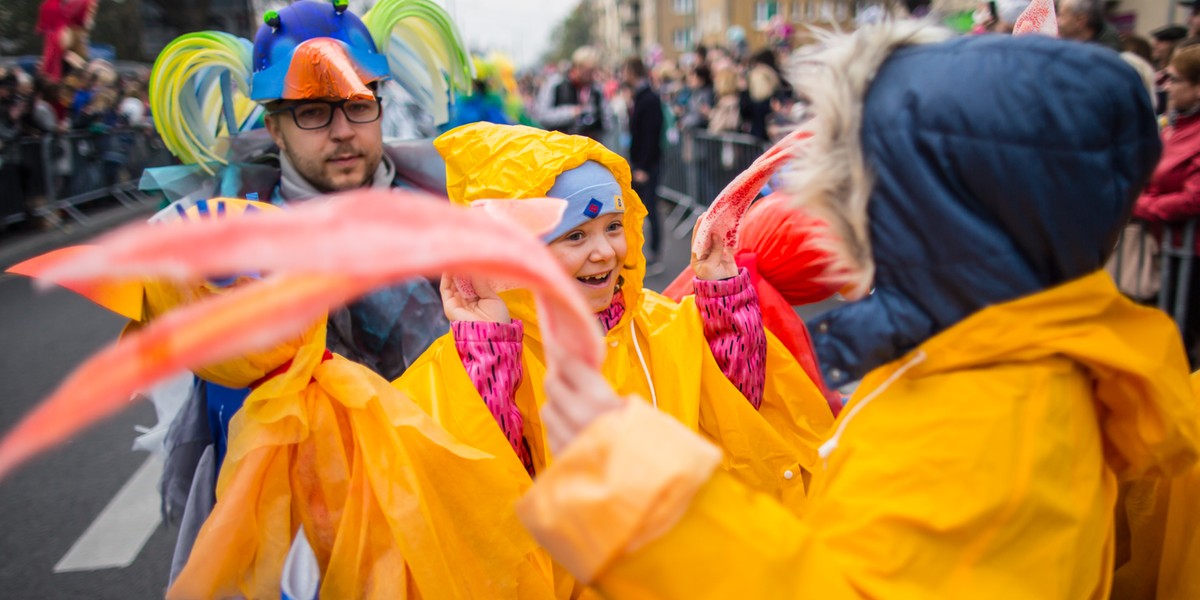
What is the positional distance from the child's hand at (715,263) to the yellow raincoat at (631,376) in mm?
101

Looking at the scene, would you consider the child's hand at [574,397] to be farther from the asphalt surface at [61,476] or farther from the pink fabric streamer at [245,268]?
the asphalt surface at [61,476]

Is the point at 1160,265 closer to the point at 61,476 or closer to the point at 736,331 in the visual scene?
the point at 736,331

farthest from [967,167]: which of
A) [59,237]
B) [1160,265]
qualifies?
[59,237]

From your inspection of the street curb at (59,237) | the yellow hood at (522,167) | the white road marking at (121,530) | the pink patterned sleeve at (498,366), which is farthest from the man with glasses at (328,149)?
the street curb at (59,237)

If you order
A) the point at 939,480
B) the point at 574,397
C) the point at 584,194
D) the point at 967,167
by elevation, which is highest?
the point at 967,167

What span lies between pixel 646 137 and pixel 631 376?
6.40 m

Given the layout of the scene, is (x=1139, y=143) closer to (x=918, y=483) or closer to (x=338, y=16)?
(x=918, y=483)

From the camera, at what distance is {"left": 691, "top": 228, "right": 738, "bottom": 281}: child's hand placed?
2.04 metres

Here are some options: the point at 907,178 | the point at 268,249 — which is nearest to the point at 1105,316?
the point at 907,178

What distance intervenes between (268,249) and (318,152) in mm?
1830

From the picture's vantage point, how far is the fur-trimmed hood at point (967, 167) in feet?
3.22

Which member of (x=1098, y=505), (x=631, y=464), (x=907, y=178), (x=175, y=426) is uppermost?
(x=907, y=178)

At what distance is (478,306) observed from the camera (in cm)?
194

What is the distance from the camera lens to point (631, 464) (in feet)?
2.83
